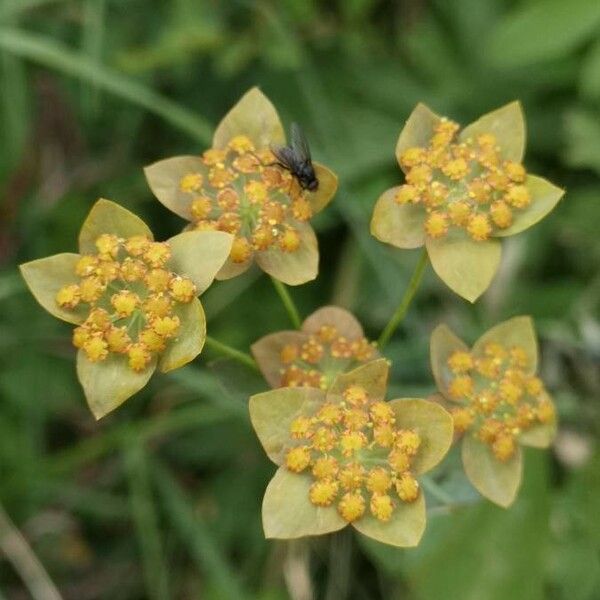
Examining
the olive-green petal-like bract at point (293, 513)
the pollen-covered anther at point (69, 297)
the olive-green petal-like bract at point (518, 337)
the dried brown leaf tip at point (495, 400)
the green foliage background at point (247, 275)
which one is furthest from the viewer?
the green foliage background at point (247, 275)

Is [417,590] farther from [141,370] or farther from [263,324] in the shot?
[141,370]

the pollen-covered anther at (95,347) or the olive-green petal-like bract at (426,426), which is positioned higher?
the pollen-covered anther at (95,347)

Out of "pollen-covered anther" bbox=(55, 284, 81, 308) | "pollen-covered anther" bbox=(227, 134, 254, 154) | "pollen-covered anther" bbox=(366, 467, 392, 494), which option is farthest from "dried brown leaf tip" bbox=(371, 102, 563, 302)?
"pollen-covered anther" bbox=(55, 284, 81, 308)

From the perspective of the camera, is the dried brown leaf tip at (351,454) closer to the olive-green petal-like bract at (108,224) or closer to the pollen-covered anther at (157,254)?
the pollen-covered anther at (157,254)

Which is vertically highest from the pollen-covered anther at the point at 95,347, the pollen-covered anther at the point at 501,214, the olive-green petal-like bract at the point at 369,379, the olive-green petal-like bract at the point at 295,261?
the pollen-covered anther at the point at 501,214

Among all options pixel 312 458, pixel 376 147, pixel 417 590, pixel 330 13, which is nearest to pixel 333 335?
pixel 312 458

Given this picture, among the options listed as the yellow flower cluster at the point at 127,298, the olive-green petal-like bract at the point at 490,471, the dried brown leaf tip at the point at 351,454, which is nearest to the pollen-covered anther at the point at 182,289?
the yellow flower cluster at the point at 127,298

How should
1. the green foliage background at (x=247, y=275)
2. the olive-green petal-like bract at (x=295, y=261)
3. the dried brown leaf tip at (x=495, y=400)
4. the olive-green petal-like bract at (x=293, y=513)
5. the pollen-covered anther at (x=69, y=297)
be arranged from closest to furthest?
the olive-green petal-like bract at (x=293, y=513) → the pollen-covered anther at (x=69, y=297) → the olive-green petal-like bract at (x=295, y=261) → the dried brown leaf tip at (x=495, y=400) → the green foliage background at (x=247, y=275)
